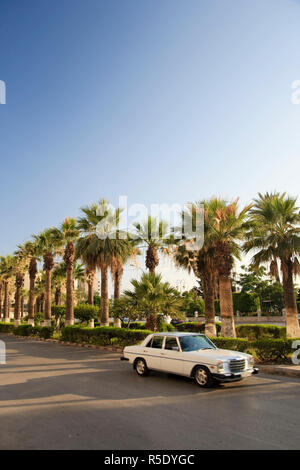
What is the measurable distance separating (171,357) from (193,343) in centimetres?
78

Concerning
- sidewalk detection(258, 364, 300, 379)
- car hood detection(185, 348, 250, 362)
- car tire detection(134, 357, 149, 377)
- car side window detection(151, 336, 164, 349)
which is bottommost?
sidewalk detection(258, 364, 300, 379)

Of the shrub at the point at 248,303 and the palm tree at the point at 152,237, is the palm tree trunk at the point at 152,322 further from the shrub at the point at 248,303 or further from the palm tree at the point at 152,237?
the shrub at the point at 248,303

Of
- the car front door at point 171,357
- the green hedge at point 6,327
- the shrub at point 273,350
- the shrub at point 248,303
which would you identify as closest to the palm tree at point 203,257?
the shrub at point 273,350

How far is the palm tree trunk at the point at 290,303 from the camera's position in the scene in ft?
53.5

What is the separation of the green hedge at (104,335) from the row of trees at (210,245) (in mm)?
1280

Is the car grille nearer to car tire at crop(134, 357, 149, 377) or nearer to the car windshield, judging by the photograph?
the car windshield

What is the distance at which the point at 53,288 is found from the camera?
50.3 meters

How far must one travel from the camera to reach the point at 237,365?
840 centimetres

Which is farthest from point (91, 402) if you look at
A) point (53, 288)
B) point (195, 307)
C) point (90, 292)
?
point (195, 307)

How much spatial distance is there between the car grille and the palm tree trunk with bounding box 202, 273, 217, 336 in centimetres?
1114

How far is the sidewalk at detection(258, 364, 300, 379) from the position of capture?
10.2 m

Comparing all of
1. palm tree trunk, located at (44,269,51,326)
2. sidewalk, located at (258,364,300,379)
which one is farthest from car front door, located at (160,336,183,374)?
palm tree trunk, located at (44,269,51,326)
